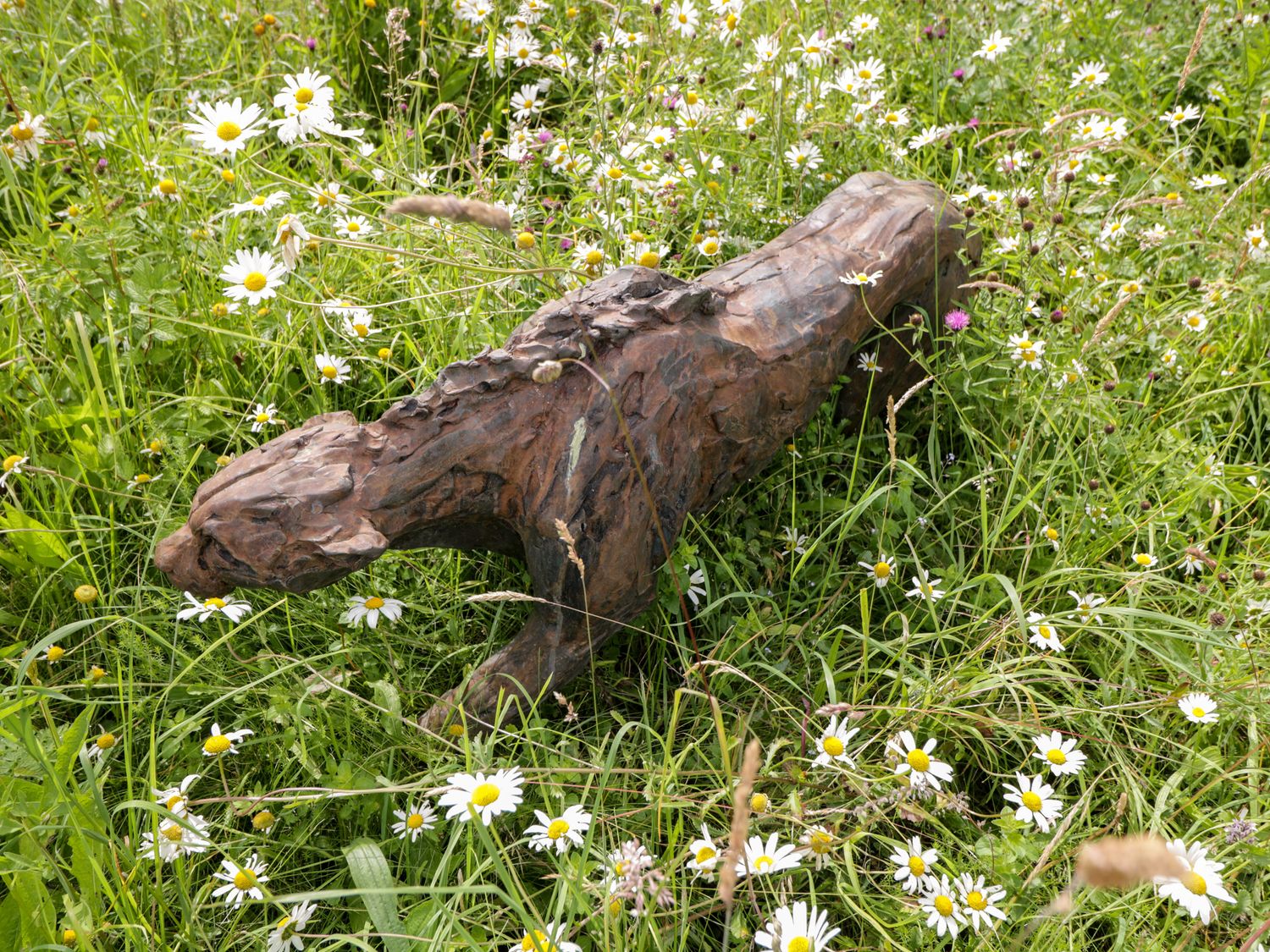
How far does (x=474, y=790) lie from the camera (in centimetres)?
166

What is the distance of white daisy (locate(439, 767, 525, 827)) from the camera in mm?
1629

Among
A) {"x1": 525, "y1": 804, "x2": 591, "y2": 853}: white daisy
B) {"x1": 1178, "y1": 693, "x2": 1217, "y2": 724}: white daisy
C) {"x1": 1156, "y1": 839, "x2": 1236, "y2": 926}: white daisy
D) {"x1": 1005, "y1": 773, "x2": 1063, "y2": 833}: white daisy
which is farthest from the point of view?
{"x1": 1178, "y1": 693, "x2": 1217, "y2": 724}: white daisy

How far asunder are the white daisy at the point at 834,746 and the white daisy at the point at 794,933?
0.31 meters

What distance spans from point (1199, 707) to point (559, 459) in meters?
1.38

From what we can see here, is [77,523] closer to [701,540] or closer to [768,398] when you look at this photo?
[701,540]

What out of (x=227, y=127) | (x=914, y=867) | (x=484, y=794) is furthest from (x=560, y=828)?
(x=227, y=127)

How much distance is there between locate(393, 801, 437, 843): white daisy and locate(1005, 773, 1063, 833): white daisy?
1.07 meters

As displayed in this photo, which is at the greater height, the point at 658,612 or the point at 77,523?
the point at 77,523

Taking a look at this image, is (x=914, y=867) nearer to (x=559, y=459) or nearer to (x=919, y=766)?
(x=919, y=766)

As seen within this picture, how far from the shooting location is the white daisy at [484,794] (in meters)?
1.63

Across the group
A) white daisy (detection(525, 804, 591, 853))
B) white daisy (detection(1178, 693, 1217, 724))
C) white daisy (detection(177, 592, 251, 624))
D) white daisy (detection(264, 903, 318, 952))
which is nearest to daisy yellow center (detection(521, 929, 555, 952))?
white daisy (detection(525, 804, 591, 853))

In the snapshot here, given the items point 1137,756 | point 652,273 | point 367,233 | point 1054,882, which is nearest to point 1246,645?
point 1137,756

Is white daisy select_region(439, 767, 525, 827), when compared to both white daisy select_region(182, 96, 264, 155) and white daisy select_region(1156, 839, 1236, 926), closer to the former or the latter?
white daisy select_region(1156, 839, 1236, 926)

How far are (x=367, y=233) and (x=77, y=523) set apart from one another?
1158mm
